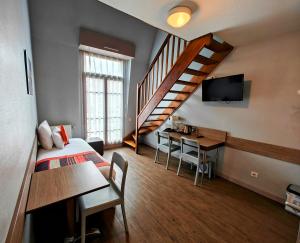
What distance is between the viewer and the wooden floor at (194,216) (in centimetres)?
171

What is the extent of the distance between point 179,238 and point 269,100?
2348mm

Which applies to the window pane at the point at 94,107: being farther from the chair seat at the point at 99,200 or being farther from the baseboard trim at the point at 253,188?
the baseboard trim at the point at 253,188

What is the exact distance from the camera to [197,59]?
8.74 ft

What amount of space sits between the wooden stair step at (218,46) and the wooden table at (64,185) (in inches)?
97.4

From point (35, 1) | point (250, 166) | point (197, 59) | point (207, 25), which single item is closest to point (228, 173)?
point (250, 166)

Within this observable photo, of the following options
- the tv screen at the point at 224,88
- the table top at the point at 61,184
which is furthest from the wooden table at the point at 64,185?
the tv screen at the point at 224,88

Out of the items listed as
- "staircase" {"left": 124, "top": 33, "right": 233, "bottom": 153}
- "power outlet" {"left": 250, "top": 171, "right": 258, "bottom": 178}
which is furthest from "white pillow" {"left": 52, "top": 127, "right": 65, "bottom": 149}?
"power outlet" {"left": 250, "top": 171, "right": 258, "bottom": 178}

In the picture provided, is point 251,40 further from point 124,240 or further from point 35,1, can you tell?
point 35,1

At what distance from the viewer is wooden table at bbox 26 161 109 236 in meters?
1.12

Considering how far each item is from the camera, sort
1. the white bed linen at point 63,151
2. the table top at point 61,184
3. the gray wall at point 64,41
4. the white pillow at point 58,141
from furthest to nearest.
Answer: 1. the gray wall at point 64,41
2. the white pillow at point 58,141
3. the white bed linen at point 63,151
4. the table top at point 61,184

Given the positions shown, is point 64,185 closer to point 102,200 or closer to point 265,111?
point 102,200

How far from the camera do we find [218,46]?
2570mm

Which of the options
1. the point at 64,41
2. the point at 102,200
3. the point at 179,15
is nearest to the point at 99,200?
the point at 102,200

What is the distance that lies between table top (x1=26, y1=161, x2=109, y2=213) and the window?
276 centimetres
